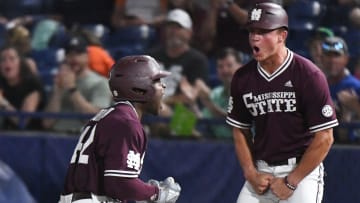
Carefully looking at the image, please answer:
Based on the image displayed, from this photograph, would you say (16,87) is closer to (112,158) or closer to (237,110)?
(237,110)

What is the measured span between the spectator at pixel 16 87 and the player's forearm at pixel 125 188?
12.5ft

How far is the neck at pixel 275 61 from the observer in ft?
20.4

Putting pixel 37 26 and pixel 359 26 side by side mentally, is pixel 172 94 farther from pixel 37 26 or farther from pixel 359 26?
pixel 37 26

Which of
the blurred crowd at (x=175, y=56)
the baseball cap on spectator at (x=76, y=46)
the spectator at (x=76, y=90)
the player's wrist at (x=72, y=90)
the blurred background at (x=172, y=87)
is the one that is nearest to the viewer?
the blurred background at (x=172, y=87)

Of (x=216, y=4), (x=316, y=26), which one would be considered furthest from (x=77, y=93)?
(x=316, y=26)

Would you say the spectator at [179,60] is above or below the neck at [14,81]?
above

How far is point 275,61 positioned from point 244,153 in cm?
60

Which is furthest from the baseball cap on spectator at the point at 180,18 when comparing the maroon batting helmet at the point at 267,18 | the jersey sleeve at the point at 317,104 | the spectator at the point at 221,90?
the jersey sleeve at the point at 317,104

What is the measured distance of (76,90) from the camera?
916 centimetres

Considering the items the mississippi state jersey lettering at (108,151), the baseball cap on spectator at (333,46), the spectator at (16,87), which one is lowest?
the spectator at (16,87)

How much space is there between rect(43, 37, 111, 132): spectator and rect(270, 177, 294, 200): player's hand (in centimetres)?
296

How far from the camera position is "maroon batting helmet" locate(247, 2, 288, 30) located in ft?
20.1

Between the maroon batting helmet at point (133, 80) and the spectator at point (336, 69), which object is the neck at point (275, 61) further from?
the spectator at point (336, 69)

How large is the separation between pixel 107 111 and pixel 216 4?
14.7 feet
